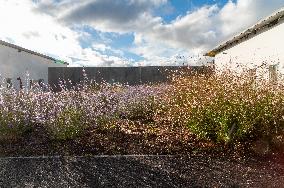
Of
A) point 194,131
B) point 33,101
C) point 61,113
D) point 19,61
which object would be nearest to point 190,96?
point 194,131

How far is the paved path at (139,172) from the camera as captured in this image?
19.4ft

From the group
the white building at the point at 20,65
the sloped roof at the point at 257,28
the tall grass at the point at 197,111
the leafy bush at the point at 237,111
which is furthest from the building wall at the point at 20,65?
the leafy bush at the point at 237,111

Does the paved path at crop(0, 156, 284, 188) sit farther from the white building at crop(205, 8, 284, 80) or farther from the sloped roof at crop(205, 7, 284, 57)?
the sloped roof at crop(205, 7, 284, 57)

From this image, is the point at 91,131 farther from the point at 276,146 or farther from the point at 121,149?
the point at 276,146

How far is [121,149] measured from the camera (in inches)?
279

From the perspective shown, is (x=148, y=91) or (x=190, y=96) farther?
(x=148, y=91)

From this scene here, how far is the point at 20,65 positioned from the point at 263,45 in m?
16.7

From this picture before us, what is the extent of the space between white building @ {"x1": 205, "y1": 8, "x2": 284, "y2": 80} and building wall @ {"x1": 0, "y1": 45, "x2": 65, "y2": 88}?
11.2m

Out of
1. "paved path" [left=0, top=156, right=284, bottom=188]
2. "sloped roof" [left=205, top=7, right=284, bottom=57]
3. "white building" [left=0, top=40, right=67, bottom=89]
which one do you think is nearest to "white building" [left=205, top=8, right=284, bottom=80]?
"sloped roof" [left=205, top=7, right=284, bottom=57]

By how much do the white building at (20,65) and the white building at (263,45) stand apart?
33.5 ft

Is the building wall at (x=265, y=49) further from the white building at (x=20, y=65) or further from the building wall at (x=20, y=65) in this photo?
the building wall at (x=20, y=65)

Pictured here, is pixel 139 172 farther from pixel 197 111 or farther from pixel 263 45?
pixel 263 45

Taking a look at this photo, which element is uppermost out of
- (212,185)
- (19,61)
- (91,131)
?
(19,61)

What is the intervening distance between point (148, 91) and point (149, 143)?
507 centimetres
